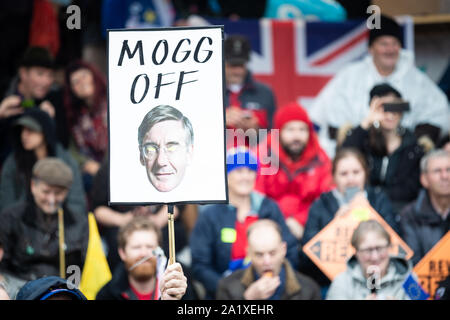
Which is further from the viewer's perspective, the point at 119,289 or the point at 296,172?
the point at 296,172

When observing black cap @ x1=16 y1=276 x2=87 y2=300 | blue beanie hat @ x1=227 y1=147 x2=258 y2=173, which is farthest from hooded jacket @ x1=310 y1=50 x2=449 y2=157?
black cap @ x1=16 y1=276 x2=87 y2=300

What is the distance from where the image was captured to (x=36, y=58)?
783cm

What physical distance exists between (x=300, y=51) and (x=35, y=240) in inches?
137

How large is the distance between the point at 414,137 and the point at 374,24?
1.21 m

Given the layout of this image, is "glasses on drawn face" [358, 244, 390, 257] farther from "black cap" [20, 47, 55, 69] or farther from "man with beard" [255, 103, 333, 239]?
"black cap" [20, 47, 55, 69]

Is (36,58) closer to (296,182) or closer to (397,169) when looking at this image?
(296,182)

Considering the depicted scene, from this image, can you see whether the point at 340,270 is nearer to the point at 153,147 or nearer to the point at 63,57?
the point at 153,147

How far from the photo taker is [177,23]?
8539 mm

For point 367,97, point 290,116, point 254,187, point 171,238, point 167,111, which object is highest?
point 367,97

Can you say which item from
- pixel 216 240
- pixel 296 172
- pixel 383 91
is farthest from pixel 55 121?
pixel 383 91

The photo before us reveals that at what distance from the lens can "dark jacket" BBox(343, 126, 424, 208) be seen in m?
7.36

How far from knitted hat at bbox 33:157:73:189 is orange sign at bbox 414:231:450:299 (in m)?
2.52

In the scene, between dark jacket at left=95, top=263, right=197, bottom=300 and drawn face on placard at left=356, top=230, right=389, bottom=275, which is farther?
drawn face on placard at left=356, top=230, right=389, bottom=275
